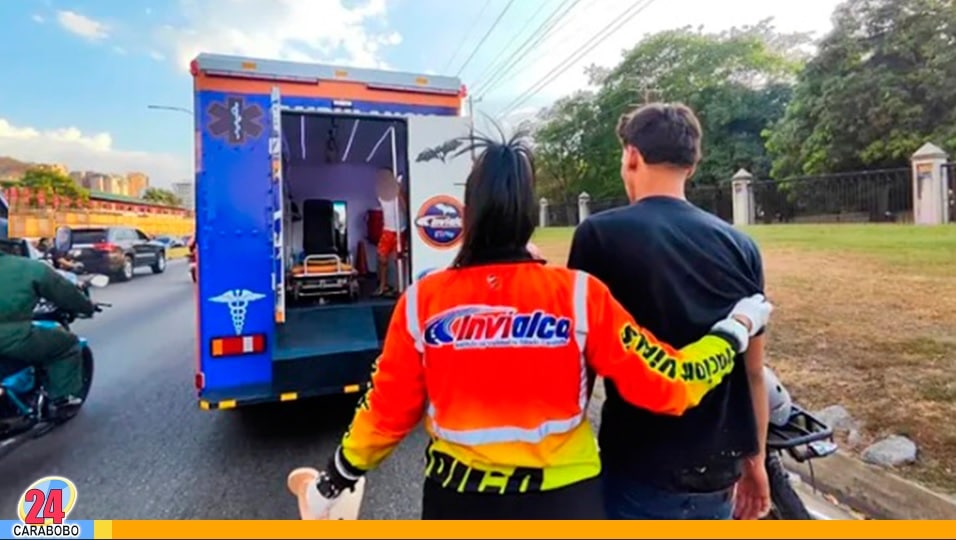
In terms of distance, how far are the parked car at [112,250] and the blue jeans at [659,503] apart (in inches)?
598

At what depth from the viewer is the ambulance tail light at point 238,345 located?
362cm

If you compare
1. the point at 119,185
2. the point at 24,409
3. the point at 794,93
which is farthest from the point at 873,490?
the point at 119,185

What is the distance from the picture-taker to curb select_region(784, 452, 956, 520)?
262cm

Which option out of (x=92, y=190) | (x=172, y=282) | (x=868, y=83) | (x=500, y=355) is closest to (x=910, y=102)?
(x=868, y=83)

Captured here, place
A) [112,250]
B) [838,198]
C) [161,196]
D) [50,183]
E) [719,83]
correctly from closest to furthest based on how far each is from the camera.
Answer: [112,250] < [838,198] < [719,83] < [50,183] < [161,196]

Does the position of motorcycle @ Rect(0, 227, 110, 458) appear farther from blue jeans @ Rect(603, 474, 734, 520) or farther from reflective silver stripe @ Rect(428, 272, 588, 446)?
blue jeans @ Rect(603, 474, 734, 520)

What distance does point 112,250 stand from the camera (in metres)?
14.7

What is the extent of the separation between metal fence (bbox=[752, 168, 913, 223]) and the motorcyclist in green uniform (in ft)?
50.7

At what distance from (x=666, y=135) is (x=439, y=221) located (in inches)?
110

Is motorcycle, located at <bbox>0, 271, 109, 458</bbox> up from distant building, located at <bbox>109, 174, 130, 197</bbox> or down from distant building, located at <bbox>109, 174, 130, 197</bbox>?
down

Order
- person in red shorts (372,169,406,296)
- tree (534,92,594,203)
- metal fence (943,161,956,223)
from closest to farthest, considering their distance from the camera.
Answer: person in red shorts (372,169,406,296), metal fence (943,161,956,223), tree (534,92,594,203)

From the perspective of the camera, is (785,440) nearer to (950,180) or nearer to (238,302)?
(238,302)

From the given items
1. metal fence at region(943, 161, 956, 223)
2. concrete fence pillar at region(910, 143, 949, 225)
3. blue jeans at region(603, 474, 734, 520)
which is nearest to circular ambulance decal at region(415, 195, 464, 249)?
blue jeans at region(603, 474, 734, 520)

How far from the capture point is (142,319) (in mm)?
9172
